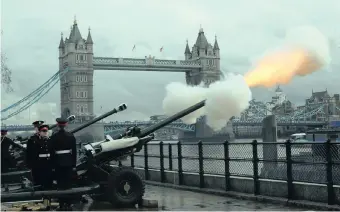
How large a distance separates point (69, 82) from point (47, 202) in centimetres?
14460

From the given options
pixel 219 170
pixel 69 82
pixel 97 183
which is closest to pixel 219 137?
pixel 219 170

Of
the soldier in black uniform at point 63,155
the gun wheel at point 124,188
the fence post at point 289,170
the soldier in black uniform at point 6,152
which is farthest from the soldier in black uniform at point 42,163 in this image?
the fence post at point 289,170

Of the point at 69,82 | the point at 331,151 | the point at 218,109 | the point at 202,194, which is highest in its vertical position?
the point at 69,82

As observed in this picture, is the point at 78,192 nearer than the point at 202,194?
Yes

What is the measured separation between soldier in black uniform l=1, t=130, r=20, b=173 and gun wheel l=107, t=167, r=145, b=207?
2993mm

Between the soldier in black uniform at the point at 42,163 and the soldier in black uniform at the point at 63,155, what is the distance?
0.45 feet

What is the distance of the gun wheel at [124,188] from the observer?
1095cm

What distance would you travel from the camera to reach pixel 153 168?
57.2ft

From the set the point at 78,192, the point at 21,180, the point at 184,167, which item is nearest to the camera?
the point at 78,192

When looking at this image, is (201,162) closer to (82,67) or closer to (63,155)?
(63,155)

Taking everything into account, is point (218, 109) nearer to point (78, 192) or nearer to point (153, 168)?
point (153, 168)

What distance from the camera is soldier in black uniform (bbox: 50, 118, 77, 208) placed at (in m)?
10.1

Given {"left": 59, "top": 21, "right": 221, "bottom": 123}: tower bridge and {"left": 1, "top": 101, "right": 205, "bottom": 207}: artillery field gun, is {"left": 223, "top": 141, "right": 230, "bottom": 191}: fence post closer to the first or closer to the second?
{"left": 1, "top": 101, "right": 205, "bottom": 207}: artillery field gun

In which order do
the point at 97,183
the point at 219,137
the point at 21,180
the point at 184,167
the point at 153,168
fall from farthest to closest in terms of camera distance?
the point at 219,137, the point at 153,168, the point at 184,167, the point at 21,180, the point at 97,183
